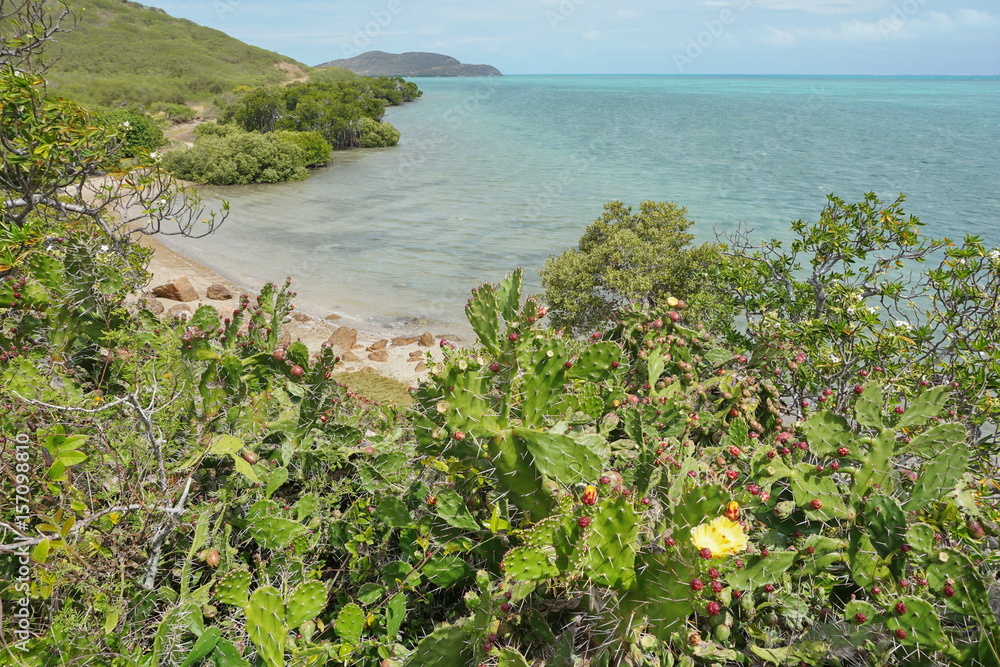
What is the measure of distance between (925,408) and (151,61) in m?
85.2

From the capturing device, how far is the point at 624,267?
9.20 metres

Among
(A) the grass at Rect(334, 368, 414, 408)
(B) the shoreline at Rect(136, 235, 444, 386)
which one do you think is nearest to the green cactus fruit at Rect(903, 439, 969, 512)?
(A) the grass at Rect(334, 368, 414, 408)

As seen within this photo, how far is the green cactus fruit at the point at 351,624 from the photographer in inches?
75.2

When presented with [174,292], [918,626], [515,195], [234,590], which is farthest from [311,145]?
[918,626]

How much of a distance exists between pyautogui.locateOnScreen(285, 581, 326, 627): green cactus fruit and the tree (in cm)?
713

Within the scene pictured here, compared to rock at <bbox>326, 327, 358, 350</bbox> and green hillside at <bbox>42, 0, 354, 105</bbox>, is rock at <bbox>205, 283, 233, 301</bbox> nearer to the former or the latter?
rock at <bbox>326, 327, 358, 350</bbox>

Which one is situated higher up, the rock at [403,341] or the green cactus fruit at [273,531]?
the green cactus fruit at [273,531]

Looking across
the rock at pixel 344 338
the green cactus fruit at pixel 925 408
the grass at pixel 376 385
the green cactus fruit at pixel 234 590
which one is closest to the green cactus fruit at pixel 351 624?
the green cactus fruit at pixel 234 590

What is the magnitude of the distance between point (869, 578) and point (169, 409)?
2.65m

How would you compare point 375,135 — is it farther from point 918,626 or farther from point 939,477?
point 918,626

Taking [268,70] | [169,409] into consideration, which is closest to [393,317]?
[169,409]

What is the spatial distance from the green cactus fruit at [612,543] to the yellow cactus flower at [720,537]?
164 millimetres

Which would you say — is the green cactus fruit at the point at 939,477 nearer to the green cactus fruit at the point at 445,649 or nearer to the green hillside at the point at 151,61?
the green cactus fruit at the point at 445,649

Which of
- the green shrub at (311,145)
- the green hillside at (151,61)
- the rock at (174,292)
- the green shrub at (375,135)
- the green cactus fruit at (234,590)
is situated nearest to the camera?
the green cactus fruit at (234,590)
